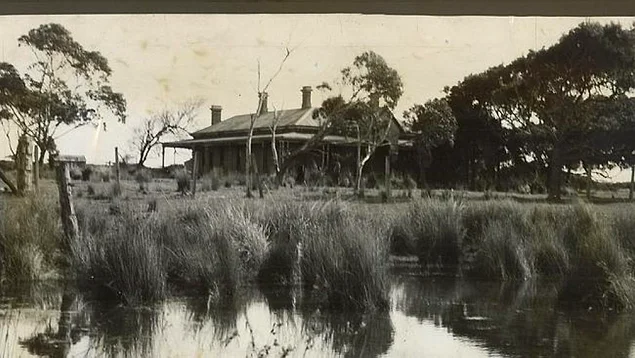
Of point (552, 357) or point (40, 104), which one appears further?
point (40, 104)

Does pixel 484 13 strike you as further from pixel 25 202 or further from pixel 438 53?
pixel 25 202

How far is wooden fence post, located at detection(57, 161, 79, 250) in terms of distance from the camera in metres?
1.98

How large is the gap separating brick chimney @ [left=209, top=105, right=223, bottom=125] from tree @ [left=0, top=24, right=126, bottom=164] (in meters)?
0.22

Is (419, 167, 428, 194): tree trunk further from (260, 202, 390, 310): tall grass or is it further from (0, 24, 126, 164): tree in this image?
(0, 24, 126, 164): tree

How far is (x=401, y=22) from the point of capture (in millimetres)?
1967

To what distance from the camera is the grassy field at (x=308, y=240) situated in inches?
76.0

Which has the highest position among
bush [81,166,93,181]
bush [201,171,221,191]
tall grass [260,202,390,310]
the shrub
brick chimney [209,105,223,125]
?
brick chimney [209,105,223,125]

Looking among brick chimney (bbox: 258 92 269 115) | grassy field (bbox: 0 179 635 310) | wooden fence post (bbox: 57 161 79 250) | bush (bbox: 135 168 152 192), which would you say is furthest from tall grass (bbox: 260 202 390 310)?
wooden fence post (bbox: 57 161 79 250)

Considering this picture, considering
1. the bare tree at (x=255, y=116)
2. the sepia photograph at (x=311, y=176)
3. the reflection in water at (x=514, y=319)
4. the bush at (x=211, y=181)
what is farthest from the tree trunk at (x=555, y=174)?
the bush at (x=211, y=181)

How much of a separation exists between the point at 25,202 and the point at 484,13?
121 cm

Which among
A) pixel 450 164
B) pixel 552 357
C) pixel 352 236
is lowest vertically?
pixel 552 357

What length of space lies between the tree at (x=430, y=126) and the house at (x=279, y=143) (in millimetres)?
31

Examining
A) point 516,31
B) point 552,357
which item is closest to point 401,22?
point 516,31

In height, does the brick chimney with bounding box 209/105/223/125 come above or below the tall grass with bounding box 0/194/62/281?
above
